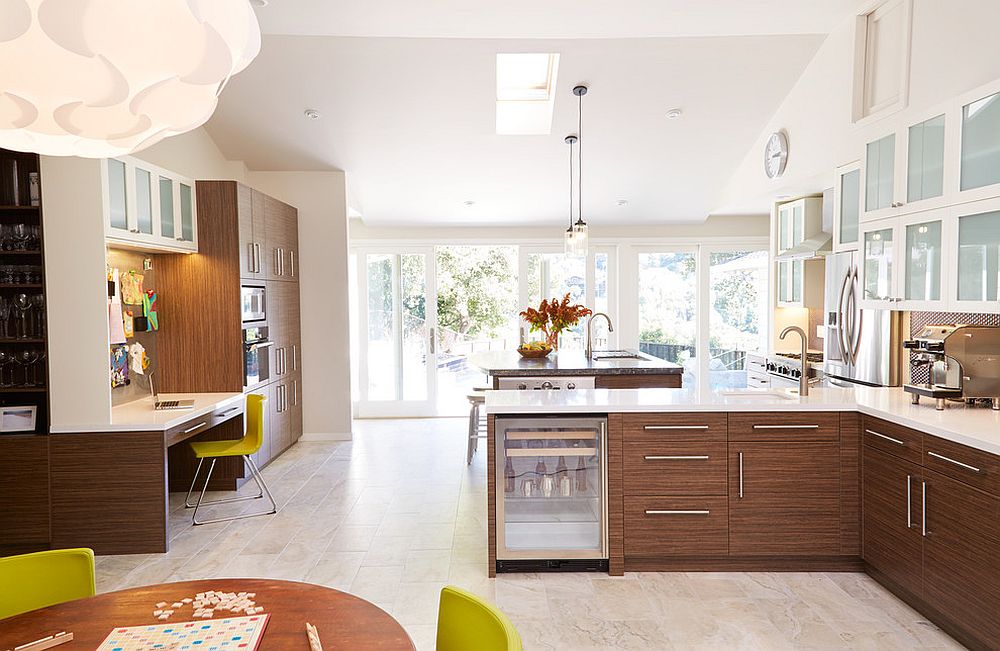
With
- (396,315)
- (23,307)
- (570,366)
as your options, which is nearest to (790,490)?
(570,366)

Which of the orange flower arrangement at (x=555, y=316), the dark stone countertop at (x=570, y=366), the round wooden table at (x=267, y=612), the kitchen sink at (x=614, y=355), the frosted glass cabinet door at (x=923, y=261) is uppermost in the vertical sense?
the frosted glass cabinet door at (x=923, y=261)

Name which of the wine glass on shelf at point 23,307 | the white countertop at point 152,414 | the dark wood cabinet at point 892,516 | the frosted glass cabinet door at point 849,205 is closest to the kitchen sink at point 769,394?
the dark wood cabinet at point 892,516

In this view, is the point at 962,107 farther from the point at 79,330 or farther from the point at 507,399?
the point at 79,330

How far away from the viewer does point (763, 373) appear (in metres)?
6.00

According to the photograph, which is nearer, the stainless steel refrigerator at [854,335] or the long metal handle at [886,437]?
the long metal handle at [886,437]

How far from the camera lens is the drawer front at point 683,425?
3.23m

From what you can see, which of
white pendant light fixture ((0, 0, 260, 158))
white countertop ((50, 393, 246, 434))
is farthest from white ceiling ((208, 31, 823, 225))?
white pendant light fixture ((0, 0, 260, 158))

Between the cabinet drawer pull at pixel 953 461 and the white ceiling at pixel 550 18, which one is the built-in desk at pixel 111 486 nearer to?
the white ceiling at pixel 550 18

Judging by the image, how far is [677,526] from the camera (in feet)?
10.7

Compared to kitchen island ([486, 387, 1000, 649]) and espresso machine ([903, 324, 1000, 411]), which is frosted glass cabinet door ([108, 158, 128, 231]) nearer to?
kitchen island ([486, 387, 1000, 649])

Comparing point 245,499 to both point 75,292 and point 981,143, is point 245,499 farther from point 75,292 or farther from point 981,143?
point 981,143

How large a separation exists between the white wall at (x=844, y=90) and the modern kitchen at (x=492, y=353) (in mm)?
25

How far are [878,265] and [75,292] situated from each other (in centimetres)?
448

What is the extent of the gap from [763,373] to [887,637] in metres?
3.57
